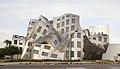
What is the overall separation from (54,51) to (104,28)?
5467 centimetres

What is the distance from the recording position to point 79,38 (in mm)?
75875

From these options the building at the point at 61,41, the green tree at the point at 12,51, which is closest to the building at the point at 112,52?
the building at the point at 61,41

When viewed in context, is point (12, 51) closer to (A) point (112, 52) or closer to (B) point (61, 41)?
(B) point (61, 41)

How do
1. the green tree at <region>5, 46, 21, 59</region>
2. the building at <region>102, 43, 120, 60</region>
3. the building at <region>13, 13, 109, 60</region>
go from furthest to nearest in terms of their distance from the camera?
the building at <region>102, 43, 120, 60</region>
the green tree at <region>5, 46, 21, 59</region>
the building at <region>13, 13, 109, 60</region>

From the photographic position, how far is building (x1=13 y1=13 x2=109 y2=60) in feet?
247

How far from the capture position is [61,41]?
81.1m

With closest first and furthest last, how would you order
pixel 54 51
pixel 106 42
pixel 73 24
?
pixel 54 51
pixel 73 24
pixel 106 42

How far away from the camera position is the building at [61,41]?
75.4 m

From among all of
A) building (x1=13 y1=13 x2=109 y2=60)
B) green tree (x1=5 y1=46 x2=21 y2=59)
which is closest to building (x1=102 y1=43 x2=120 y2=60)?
building (x1=13 y1=13 x2=109 y2=60)

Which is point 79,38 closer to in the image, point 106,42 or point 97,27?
point 106,42

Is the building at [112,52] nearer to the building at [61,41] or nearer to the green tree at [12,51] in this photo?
the building at [61,41]

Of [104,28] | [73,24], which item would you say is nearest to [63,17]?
[73,24]

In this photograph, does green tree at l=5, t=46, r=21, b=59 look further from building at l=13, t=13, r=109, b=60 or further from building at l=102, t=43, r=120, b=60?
building at l=102, t=43, r=120, b=60

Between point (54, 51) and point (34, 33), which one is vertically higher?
point (34, 33)
